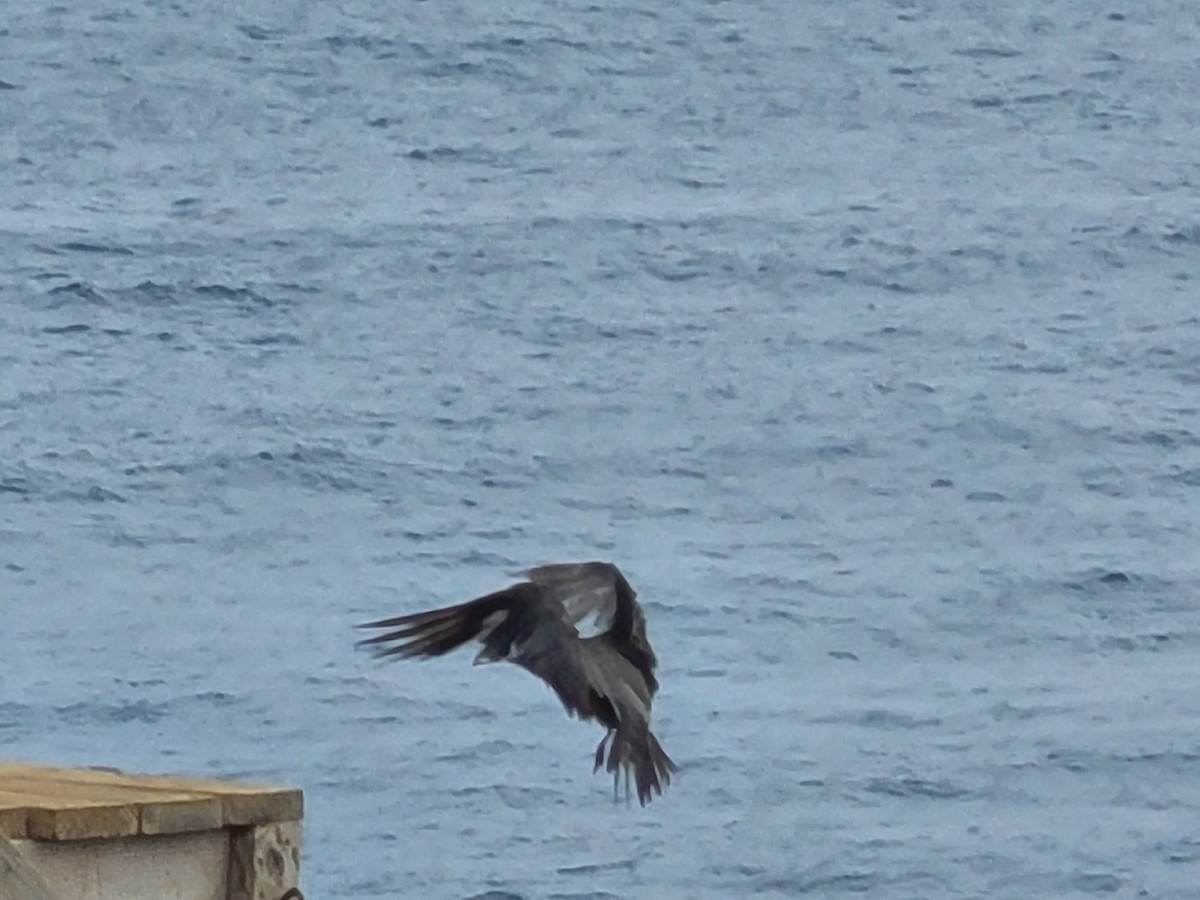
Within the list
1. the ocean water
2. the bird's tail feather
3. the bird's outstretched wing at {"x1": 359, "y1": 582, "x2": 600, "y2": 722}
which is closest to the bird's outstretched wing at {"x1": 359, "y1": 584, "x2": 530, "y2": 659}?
the bird's outstretched wing at {"x1": 359, "y1": 582, "x2": 600, "y2": 722}

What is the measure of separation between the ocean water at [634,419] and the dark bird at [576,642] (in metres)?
4.34

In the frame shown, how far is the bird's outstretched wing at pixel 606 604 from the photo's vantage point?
525 centimetres

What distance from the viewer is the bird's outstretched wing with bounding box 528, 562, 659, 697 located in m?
5.25

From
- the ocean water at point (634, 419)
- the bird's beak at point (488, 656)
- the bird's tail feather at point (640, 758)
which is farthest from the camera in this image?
the ocean water at point (634, 419)

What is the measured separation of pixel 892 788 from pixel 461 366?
6445 mm

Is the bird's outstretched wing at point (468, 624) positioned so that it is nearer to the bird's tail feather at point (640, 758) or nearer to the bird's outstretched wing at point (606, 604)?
the bird's outstretched wing at point (606, 604)

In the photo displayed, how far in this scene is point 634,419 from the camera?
53.7ft

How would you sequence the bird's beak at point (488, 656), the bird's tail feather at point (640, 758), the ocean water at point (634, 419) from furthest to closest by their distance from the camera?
1. the ocean water at point (634, 419)
2. the bird's tail feather at point (640, 758)
3. the bird's beak at point (488, 656)

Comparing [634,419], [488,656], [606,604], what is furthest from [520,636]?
[634,419]

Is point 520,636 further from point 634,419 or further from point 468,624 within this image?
point 634,419

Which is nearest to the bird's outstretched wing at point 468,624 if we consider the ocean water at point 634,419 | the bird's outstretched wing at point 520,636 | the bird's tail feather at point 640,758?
the bird's outstretched wing at point 520,636

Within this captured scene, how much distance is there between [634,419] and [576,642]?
1115 cm

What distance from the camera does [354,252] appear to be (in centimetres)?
1844

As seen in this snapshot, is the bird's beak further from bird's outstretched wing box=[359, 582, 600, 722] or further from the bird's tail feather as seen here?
the bird's tail feather
